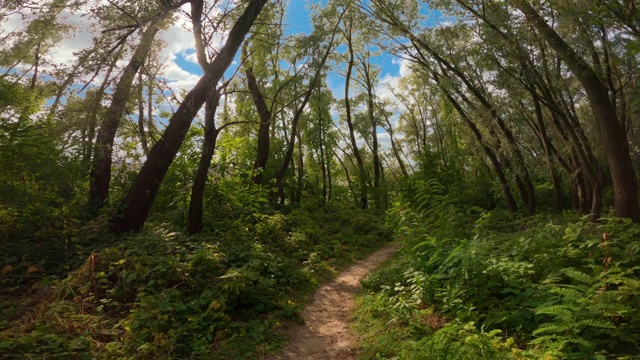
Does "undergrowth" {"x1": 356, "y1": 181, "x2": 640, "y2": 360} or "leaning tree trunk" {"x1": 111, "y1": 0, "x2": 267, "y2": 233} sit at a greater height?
"leaning tree trunk" {"x1": 111, "y1": 0, "x2": 267, "y2": 233}

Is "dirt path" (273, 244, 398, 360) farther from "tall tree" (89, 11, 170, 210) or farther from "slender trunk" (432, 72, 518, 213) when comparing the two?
"slender trunk" (432, 72, 518, 213)

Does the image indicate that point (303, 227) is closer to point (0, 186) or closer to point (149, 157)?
point (149, 157)

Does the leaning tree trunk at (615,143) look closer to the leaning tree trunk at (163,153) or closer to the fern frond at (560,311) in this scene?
the fern frond at (560,311)

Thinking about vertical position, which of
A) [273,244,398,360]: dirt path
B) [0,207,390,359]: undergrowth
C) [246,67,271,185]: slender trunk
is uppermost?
[246,67,271,185]: slender trunk

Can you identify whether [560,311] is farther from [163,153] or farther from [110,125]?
[110,125]

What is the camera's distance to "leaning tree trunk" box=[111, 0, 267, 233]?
8312 millimetres

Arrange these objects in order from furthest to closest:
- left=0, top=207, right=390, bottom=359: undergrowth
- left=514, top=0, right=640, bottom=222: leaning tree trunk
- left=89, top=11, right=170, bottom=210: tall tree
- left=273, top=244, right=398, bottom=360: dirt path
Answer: left=89, top=11, right=170, bottom=210: tall tree → left=514, top=0, right=640, bottom=222: leaning tree trunk → left=273, top=244, right=398, bottom=360: dirt path → left=0, top=207, right=390, bottom=359: undergrowth

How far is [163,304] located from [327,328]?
2501 mm

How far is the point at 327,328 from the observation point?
5.89 meters

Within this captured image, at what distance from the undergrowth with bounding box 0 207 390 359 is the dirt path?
26 centimetres

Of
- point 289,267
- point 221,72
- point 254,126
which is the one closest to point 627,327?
point 289,267

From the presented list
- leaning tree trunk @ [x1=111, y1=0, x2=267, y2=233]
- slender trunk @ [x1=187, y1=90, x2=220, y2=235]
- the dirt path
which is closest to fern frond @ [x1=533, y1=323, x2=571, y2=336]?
the dirt path

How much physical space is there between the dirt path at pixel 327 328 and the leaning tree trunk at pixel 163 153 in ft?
14.5

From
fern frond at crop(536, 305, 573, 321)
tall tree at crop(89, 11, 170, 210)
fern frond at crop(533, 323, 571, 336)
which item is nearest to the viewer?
fern frond at crop(533, 323, 571, 336)
